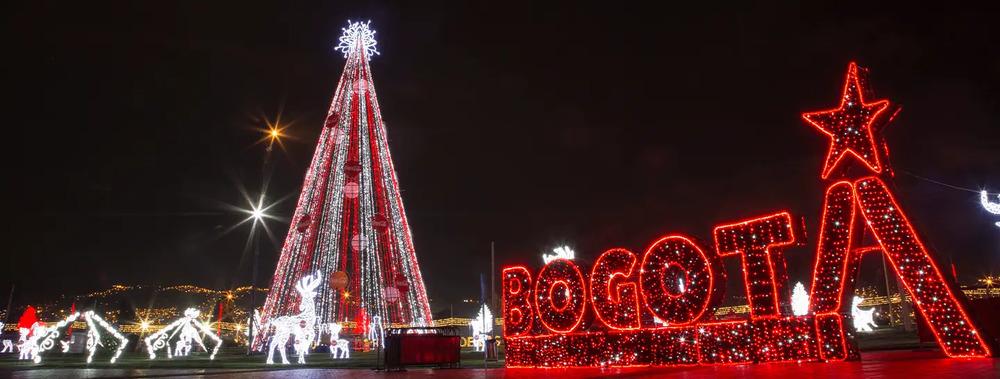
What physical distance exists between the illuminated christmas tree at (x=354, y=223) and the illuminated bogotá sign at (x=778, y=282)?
15582 millimetres

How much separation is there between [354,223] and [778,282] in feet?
72.2

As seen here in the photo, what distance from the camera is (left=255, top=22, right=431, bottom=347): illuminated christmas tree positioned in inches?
1085

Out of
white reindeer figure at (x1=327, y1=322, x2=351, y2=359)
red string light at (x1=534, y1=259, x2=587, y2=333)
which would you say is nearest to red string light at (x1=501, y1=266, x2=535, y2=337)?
red string light at (x1=534, y1=259, x2=587, y2=333)

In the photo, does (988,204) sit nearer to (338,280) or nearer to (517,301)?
(517,301)

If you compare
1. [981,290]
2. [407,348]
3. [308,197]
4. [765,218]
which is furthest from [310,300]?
[981,290]

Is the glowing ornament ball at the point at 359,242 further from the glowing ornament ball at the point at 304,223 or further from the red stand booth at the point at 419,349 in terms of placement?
the red stand booth at the point at 419,349

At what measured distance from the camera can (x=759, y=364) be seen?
12930 mm

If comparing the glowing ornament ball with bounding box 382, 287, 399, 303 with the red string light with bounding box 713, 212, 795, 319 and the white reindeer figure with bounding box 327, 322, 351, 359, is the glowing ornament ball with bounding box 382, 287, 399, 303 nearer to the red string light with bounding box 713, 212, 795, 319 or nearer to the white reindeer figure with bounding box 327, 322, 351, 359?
the white reindeer figure with bounding box 327, 322, 351, 359

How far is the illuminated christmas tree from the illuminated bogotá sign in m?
15.6

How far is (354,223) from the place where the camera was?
30609 mm

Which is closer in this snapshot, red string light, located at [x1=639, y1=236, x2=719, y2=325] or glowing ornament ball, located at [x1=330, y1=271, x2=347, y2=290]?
red string light, located at [x1=639, y1=236, x2=719, y2=325]

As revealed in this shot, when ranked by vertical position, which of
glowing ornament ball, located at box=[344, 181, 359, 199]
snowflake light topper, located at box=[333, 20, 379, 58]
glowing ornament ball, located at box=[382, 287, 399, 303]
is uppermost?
snowflake light topper, located at box=[333, 20, 379, 58]

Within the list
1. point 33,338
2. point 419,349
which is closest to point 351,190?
point 419,349

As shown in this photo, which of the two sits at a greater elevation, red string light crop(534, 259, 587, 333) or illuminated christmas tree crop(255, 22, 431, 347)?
illuminated christmas tree crop(255, 22, 431, 347)
